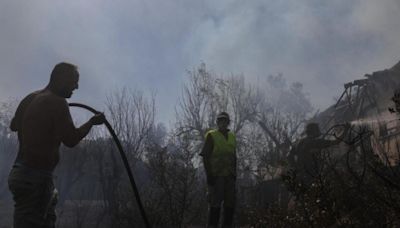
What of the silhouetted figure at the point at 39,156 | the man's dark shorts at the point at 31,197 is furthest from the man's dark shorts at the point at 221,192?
the man's dark shorts at the point at 31,197

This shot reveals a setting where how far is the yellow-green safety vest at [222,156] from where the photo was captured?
23.9 feet

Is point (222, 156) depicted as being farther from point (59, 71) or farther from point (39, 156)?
point (39, 156)

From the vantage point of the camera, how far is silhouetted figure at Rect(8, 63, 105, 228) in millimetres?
4098

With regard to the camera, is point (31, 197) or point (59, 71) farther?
point (59, 71)

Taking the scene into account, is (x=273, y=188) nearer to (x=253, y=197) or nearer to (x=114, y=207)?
(x=253, y=197)

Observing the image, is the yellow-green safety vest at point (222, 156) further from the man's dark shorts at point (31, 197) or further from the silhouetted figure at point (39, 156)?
the man's dark shorts at point (31, 197)

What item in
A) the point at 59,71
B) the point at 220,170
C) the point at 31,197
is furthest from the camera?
the point at 220,170

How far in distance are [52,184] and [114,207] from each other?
259 inches

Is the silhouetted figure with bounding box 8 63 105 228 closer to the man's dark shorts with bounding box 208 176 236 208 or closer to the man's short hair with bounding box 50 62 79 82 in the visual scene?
the man's short hair with bounding box 50 62 79 82

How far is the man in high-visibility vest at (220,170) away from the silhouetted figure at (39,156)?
10.2 ft

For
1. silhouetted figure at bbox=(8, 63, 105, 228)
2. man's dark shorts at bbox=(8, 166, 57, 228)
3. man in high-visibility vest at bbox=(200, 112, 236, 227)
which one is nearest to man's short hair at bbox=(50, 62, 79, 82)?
silhouetted figure at bbox=(8, 63, 105, 228)

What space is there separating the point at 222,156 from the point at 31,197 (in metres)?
3.65

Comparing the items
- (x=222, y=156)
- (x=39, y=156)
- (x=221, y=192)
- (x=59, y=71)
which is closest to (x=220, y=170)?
(x=222, y=156)

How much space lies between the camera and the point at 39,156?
13.8 feet
